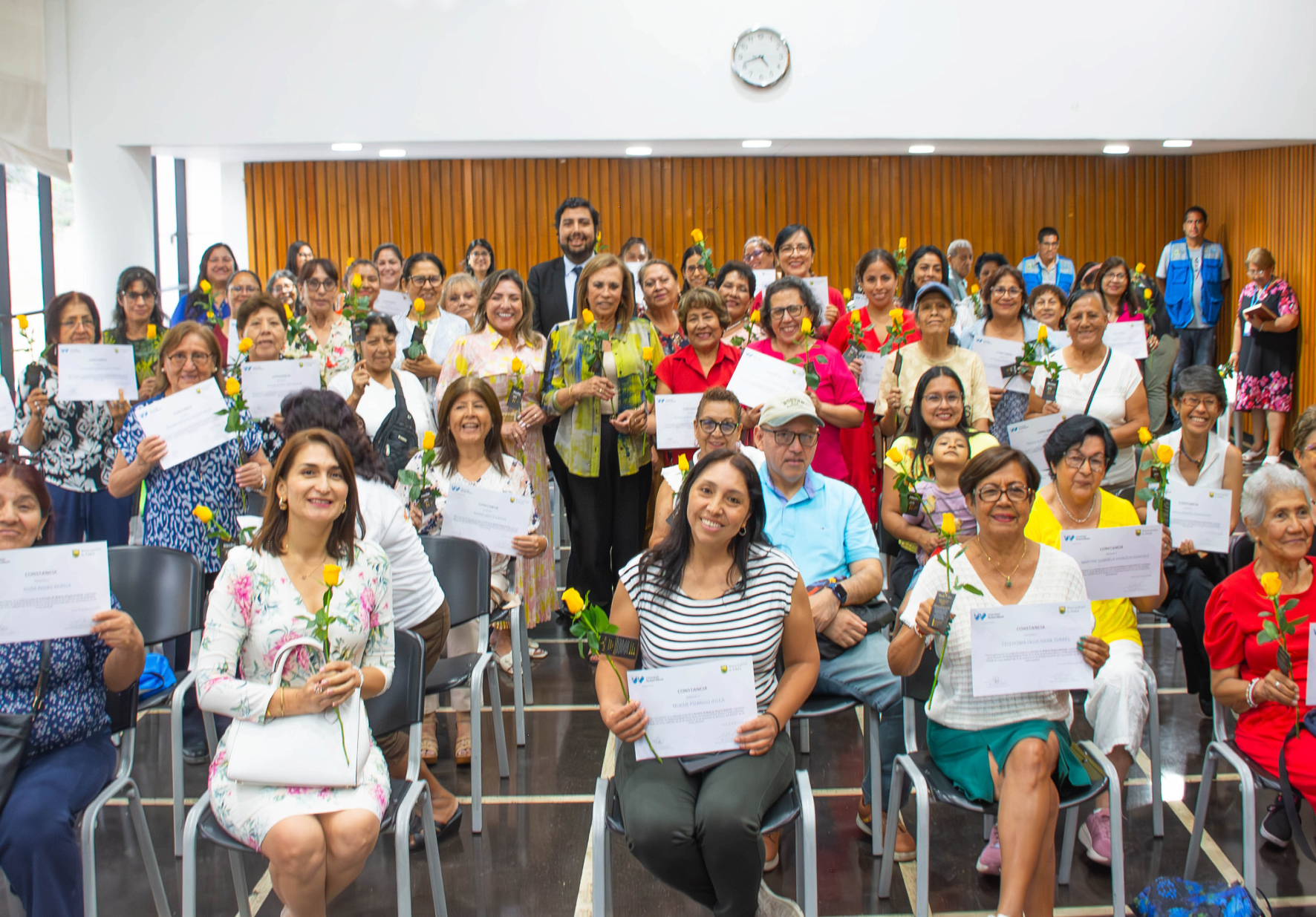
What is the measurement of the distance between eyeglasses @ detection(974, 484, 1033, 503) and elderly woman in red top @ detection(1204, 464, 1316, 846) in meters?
0.67

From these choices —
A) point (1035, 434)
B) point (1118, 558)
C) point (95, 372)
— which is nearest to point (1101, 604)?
point (1118, 558)

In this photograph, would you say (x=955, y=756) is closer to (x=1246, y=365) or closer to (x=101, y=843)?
(x=101, y=843)

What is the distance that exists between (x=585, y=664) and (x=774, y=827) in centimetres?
243

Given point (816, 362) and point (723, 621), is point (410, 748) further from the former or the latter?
point (816, 362)

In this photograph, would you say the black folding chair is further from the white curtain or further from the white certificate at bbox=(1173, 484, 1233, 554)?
the white curtain

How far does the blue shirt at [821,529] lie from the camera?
11.1ft

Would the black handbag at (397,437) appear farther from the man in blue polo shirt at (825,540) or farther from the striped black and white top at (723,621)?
the striped black and white top at (723,621)

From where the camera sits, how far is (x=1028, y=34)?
782cm

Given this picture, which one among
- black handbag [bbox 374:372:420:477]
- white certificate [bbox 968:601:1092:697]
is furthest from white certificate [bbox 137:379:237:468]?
white certificate [bbox 968:601:1092:697]

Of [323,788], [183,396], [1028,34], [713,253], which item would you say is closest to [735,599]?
[323,788]

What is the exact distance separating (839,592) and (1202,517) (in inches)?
52.2

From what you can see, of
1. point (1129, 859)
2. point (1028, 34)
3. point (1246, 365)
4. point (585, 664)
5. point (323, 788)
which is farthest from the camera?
point (1246, 365)

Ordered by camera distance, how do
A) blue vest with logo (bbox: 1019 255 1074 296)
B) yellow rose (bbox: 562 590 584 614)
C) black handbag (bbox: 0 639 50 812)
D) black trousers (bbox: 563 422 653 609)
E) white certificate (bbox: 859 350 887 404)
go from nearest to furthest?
yellow rose (bbox: 562 590 584 614), black handbag (bbox: 0 639 50 812), black trousers (bbox: 563 422 653 609), white certificate (bbox: 859 350 887 404), blue vest with logo (bbox: 1019 255 1074 296)

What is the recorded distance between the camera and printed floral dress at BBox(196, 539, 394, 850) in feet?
8.05
